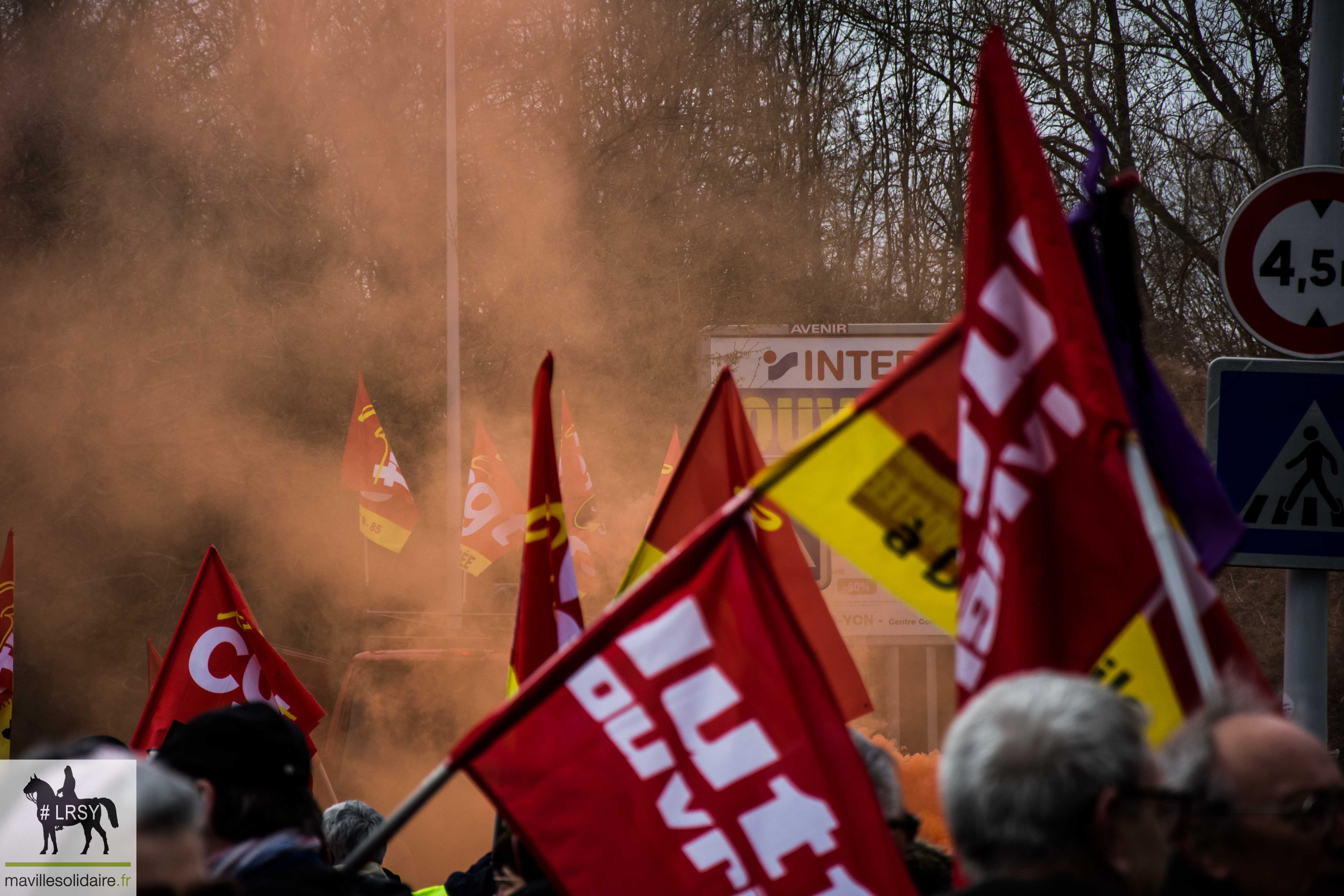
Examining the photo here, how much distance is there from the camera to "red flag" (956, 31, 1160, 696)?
226cm

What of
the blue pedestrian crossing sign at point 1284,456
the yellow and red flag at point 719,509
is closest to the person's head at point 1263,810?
the yellow and red flag at point 719,509

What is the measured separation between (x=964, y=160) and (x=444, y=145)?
24.3ft

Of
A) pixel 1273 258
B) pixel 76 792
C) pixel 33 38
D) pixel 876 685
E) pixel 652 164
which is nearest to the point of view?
pixel 76 792

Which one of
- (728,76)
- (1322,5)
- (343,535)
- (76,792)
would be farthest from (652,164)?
(76,792)

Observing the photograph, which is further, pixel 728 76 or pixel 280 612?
pixel 728 76

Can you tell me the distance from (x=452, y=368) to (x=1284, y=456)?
41.7 feet

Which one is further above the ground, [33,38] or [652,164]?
[33,38]

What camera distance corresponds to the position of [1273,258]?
4.20 metres

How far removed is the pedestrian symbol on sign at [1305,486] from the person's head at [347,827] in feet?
10.3

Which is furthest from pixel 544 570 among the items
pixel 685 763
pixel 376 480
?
pixel 376 480

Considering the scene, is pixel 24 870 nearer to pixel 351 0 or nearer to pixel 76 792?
pixel 76 792

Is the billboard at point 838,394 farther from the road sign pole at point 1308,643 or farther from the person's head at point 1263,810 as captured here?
the person's head at point 1263,810

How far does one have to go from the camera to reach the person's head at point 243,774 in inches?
102

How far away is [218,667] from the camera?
553cm
